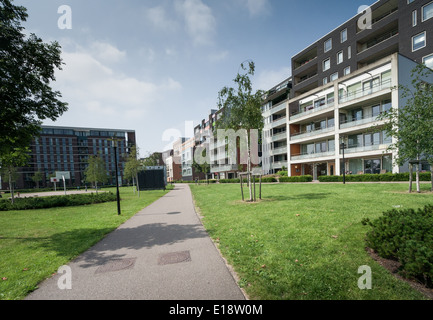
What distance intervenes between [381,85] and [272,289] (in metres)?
29.9

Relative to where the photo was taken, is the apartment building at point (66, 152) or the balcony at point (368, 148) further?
the apartment building at point (66, 152)

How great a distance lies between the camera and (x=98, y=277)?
3947 mm

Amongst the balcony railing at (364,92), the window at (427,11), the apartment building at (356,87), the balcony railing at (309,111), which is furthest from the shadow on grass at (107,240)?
the window at (427,11)

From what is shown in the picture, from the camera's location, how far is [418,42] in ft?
79.9

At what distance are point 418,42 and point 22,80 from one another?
37393mm

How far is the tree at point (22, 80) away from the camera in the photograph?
5621 mm

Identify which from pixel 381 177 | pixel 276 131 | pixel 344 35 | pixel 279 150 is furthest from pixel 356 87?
pixel 276 131

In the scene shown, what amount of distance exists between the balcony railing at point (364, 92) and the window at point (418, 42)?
261 inches

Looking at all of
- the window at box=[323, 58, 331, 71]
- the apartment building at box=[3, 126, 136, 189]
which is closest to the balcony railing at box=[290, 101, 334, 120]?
the window at box=[323, 58, 331, 71]

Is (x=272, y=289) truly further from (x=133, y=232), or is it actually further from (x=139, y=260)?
(x=133, y=232)

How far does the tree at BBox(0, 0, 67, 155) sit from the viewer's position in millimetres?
5621

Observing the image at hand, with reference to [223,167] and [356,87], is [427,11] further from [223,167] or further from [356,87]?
[223,167]

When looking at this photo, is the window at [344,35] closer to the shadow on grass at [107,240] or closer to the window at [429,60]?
the window at [429,60]
